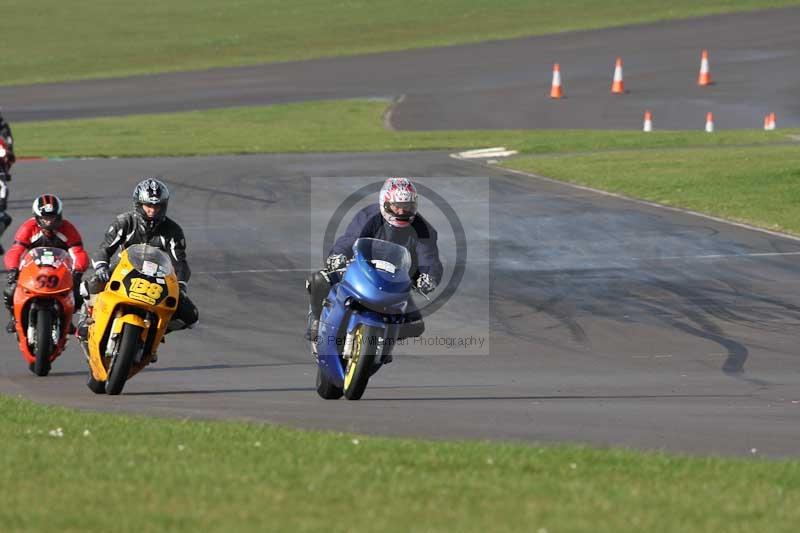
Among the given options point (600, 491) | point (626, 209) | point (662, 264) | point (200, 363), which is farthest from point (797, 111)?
point (600, 491)

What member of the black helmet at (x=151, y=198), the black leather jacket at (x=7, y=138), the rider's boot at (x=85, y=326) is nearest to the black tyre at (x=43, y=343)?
the rider's boot at (x=85, y=326)

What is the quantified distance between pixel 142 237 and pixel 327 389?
213 cm

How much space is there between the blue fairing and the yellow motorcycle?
130cm

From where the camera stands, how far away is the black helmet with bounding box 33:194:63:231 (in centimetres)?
1385

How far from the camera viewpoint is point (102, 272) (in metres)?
12.2

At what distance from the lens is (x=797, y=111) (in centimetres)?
3822

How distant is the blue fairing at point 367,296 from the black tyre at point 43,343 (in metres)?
2.93

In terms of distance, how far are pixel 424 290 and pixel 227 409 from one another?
1.71 m

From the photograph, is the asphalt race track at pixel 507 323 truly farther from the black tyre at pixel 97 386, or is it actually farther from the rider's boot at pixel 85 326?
the rider's boot at pixel 85 326

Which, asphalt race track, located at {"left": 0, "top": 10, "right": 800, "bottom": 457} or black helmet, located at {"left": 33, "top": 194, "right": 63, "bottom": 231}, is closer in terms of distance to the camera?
asphalt race track, located at {"left": 0, "top": 10, "right": 800, "bottom": 457}

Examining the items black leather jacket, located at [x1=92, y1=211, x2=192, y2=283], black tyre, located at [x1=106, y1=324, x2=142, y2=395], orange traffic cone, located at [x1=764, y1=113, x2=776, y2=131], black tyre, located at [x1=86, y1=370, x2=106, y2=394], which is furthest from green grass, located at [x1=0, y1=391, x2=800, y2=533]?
orange traffic cone, located at [x1=764, y1=113, x2=776, y2=131]

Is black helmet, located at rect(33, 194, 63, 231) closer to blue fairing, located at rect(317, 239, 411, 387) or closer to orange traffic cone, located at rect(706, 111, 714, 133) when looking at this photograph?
blue fairing, located at rect(317, 239, 411, 387)

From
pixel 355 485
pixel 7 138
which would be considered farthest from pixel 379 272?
pixel 7 138

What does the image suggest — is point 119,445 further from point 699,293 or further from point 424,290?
point 699,293
